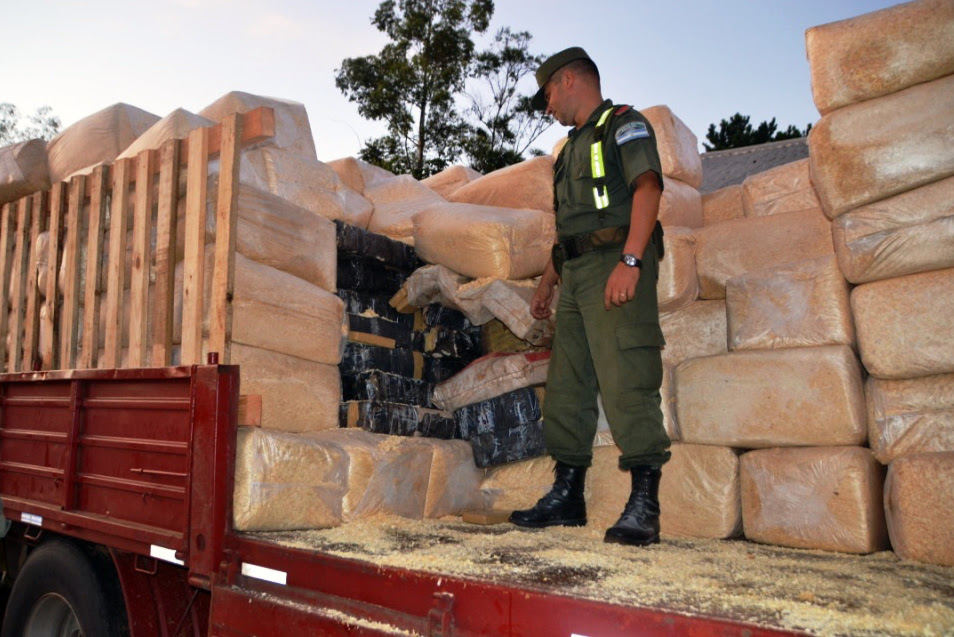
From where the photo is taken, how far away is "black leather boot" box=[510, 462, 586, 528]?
2.38 metres

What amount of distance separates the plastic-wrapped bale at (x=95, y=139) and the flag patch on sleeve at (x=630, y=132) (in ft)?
8.13

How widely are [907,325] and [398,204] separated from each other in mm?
2331

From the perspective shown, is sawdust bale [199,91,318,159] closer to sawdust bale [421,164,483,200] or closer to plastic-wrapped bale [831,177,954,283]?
sawdust bale [421,164,483,200]

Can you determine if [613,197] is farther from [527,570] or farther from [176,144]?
[176,144]

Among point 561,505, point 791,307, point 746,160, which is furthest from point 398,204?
point 746,160

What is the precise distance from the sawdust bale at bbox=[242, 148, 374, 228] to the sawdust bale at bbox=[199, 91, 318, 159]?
6.8 inches

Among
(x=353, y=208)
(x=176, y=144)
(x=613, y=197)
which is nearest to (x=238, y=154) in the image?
(x=176, y=144)

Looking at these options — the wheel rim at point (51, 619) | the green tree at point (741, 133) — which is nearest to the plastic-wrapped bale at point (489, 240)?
the wheel rim at point (51, 619)

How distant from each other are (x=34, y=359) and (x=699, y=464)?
8.70 ft

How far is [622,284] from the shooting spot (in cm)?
223

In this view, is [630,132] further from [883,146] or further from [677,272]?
[883,146]

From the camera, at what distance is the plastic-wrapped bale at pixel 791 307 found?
91.4 inches

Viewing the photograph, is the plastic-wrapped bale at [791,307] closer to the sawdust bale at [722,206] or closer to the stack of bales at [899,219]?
the stack of bales at [899,219]

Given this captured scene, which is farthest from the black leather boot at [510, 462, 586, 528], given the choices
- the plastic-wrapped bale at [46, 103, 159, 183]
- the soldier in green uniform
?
the plastic-wrapped bale at [46, 103, 159, 183]
